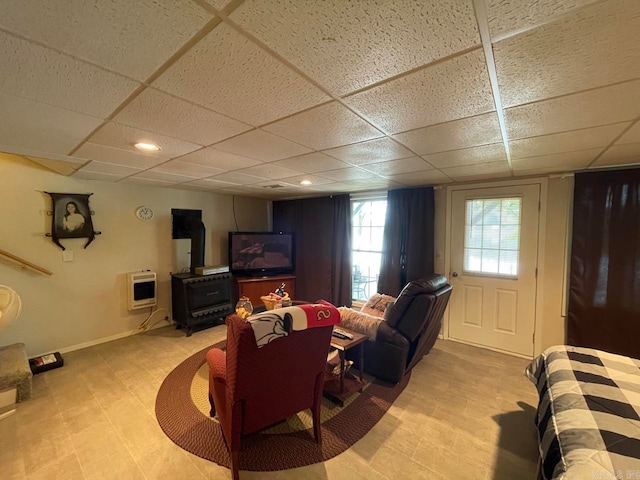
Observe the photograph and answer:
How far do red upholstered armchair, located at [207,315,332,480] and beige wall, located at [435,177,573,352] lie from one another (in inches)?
110

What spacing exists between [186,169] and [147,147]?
739 millimetres

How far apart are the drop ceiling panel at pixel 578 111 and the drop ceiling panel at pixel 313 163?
128cm

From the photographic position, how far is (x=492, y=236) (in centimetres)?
333

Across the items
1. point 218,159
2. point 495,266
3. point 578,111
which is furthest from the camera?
point 495,266

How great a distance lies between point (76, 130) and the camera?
1655 mm

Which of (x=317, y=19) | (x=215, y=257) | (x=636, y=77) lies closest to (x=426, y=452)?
(x=636, y=77)

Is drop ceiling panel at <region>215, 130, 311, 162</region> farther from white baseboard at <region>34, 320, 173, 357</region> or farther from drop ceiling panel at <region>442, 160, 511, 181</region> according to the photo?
white baseboard at <region>34, 320, 173, 357</region>

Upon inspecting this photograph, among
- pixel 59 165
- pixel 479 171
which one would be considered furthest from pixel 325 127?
pixel 59 165

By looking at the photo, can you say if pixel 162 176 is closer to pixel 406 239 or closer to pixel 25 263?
pixel 25 263

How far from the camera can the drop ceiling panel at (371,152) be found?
1916 millimetres

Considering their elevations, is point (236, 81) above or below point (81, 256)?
above

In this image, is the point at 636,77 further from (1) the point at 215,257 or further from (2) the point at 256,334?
(1) the point at 215,257

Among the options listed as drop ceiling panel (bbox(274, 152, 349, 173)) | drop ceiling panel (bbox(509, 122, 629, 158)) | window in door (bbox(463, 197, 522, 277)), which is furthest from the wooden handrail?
window in door (bbox(463, 197, 522, 277))

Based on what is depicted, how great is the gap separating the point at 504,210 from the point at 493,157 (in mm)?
1290
